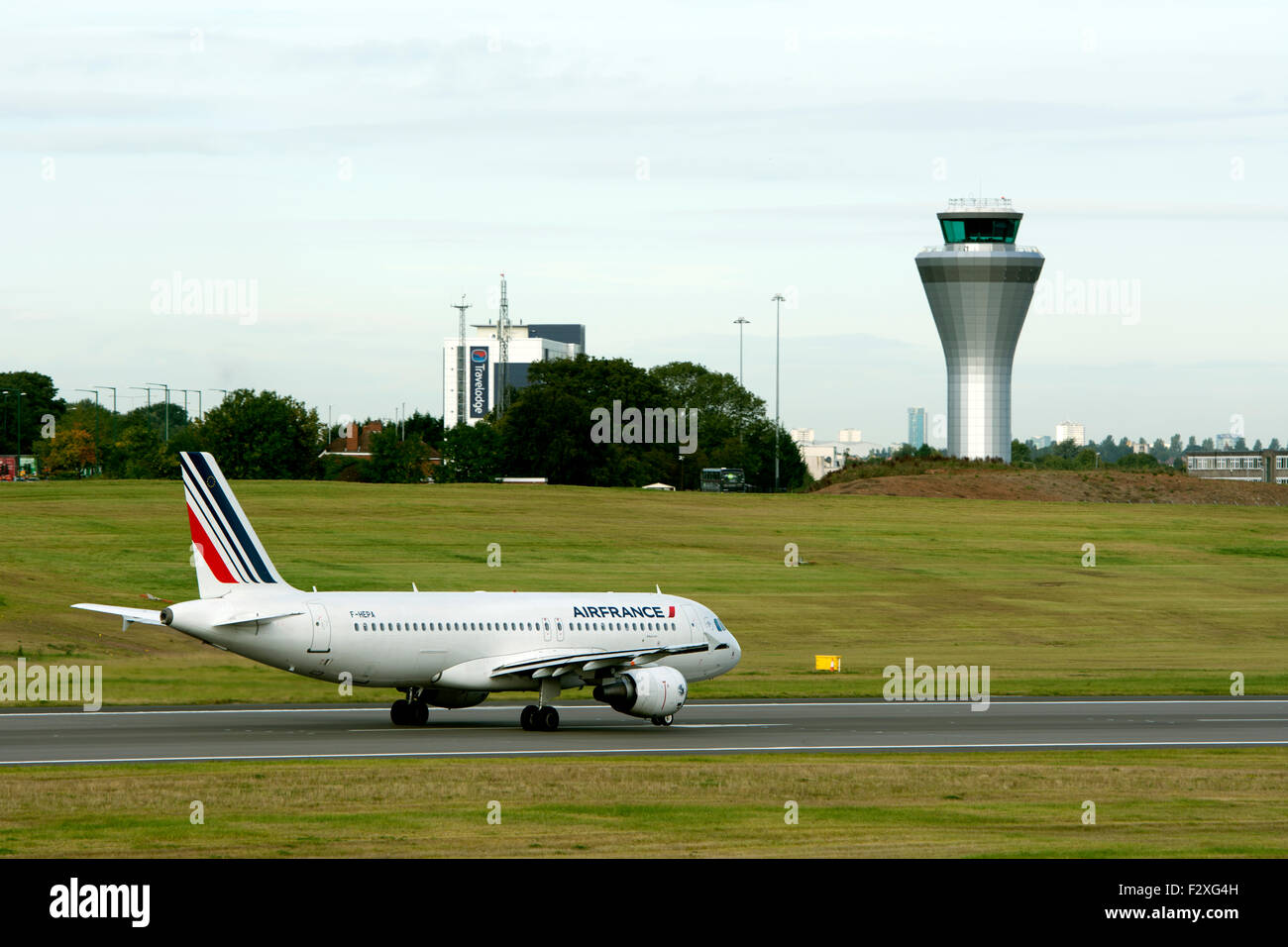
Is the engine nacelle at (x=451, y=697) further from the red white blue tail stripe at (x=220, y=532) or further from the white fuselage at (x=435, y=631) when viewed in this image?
the red white blue tail stripe at (x=220, y=532)

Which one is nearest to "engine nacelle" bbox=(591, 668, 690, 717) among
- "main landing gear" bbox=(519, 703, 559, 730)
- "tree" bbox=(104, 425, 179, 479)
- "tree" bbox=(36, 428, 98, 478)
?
"main landing gear" bbox=(519, 703, 559, 730)

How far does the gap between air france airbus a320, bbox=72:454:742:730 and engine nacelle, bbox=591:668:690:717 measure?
3 cm

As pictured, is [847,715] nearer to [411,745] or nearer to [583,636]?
[583,636]

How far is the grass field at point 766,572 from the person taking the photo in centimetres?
5759

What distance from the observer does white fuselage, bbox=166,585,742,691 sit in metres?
39.1

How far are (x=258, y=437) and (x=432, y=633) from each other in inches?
4805

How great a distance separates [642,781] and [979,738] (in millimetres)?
13410

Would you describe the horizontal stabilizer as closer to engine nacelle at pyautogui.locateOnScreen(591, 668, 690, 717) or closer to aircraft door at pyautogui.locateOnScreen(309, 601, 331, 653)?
aircraft door at pyautogui.locateOnScreen(309, 601, 331, 653)

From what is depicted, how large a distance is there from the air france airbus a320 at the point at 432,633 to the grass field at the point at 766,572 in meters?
8.68

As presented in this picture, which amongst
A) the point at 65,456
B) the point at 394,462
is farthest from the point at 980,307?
the point at 65,456

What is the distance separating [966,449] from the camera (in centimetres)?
18312

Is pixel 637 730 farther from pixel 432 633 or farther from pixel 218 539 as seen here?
pixel 218 539

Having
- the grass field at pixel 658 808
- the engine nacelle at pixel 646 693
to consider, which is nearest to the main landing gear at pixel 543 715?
the engine nacelle at pixel 646 693

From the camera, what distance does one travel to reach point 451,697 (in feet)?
143
